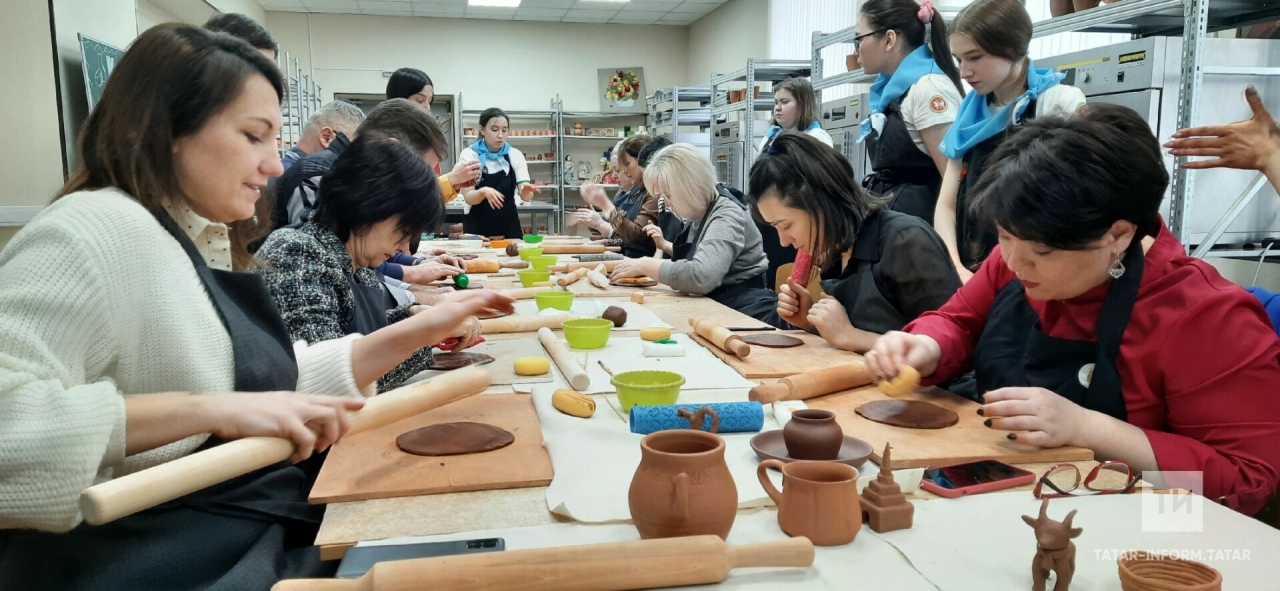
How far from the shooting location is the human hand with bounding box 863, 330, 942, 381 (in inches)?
66.7

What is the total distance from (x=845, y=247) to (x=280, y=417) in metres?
A: 1.72

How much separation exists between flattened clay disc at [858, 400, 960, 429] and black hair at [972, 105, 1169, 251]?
14.2 inches

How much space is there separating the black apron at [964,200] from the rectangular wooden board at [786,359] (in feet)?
2.53

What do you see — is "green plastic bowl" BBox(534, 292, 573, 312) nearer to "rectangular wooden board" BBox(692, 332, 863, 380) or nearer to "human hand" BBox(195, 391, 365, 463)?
"rectangular wooden board" BBox(692, 332, 863, 380)

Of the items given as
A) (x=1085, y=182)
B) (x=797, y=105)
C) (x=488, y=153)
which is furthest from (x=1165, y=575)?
(x=488, y=153)

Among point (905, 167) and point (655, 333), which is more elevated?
point (905, 167)

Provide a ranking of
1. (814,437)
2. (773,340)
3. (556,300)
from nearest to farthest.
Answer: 1. (814,437)
2. (773,340)
3. (556,300)

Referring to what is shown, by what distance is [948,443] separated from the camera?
1401 mm

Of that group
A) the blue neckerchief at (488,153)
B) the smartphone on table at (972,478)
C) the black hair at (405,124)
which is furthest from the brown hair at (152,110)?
the blue neckerchief at (488,153)

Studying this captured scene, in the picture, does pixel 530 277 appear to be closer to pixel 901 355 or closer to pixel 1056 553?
pixel 901 355

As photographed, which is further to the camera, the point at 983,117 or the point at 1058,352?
the point at 983,117

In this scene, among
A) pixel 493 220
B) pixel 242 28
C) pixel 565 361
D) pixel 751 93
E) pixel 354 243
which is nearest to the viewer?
pixel 565 361

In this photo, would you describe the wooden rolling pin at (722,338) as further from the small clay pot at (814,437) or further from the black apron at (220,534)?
the black apron at (220,534)

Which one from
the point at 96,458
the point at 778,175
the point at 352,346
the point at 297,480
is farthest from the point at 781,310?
the point at 96,458
